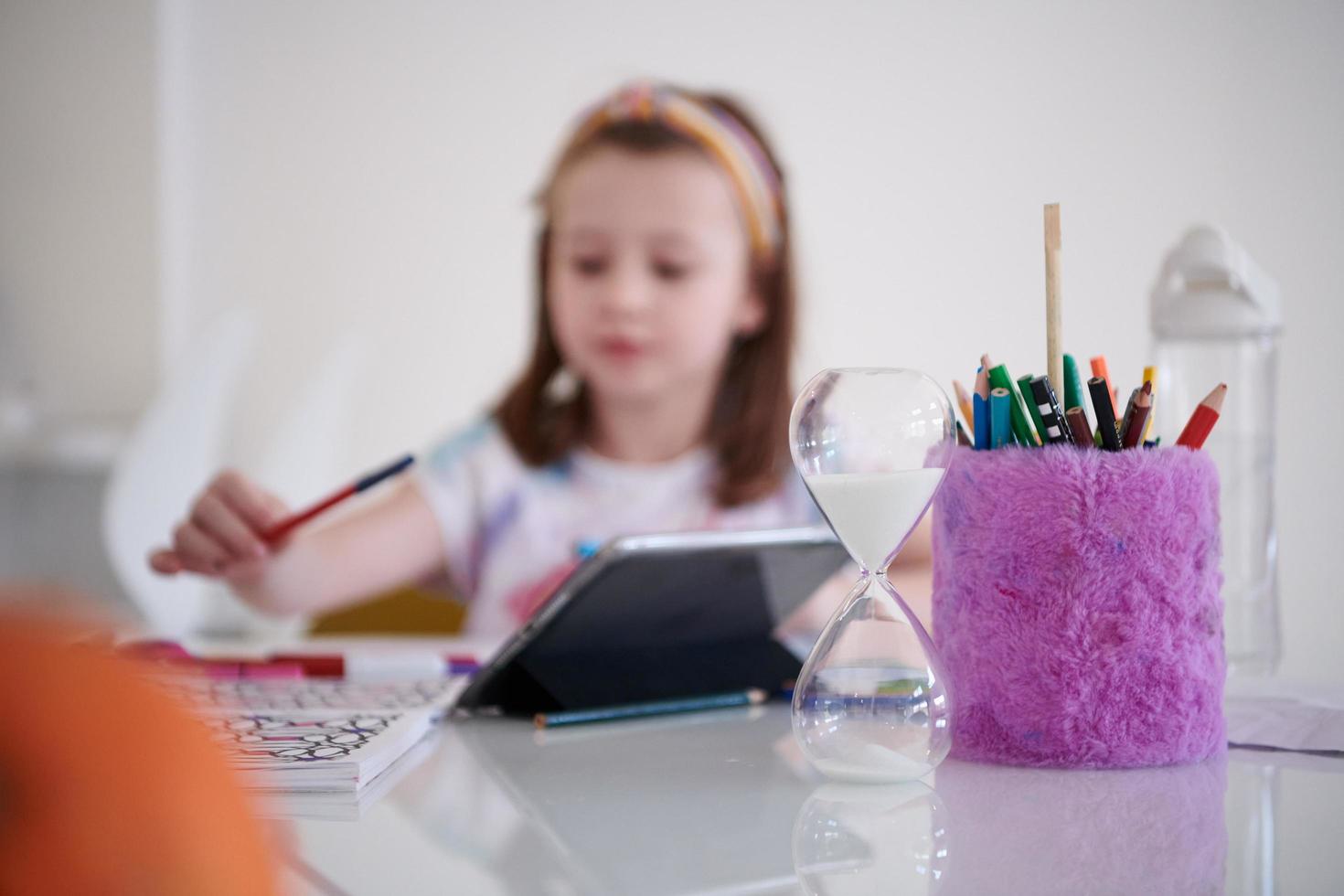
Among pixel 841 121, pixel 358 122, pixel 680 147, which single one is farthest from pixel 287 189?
pixel 680 147

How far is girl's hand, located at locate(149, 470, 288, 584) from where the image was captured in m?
0.84

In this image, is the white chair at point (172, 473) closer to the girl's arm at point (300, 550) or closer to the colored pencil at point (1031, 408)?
the girl's arm at point (300, 550)

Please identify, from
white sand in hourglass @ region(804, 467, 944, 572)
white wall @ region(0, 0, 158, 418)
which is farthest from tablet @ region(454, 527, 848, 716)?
white wall @ region(0, 0, 158, 418)

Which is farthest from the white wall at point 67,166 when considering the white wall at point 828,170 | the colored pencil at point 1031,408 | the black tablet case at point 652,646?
the colored pencil at point 1031,408

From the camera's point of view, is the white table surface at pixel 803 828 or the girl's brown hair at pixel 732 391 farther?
the girl's brown hair at pixel 732 391

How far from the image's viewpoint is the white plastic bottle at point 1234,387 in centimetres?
69

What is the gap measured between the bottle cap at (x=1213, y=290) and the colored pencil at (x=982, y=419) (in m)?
0.25

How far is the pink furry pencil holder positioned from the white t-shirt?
0.95 metres

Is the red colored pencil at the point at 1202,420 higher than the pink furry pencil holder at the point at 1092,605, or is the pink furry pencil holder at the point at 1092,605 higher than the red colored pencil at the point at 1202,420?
the red colored pencil at the point at 1202,420

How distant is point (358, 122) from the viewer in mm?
2576

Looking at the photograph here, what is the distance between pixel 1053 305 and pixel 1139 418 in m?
0.06

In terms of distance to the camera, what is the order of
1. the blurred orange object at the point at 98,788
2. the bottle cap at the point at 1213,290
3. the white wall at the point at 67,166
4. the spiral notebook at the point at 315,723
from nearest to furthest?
the blurred orange object at the point at 98,788 → the spiral notebook at the point at 315,723 → the bottle cap at the point at 1213,290 → the white wall at the point at 67,166

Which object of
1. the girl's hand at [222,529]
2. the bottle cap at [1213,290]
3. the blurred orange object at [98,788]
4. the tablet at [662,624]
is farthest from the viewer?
the girl's hand at [222,529]

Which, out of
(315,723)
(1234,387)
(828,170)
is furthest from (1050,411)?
(828,170)
